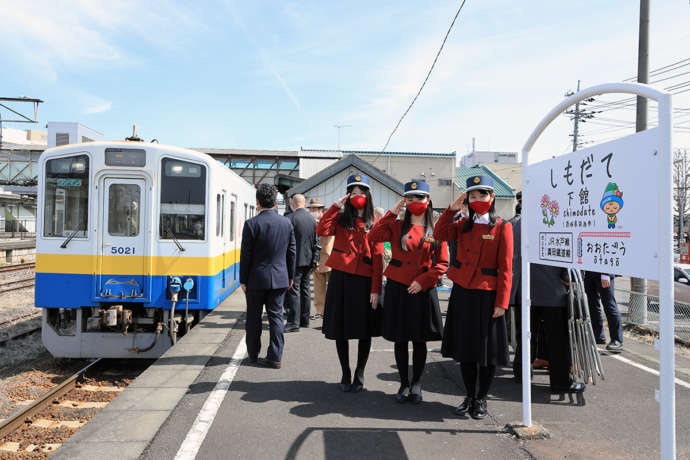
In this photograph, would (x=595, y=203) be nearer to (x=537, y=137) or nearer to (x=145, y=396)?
(x=537, y=137)

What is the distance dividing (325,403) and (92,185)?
15.2ft

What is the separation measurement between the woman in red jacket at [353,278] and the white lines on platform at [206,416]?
1088 mm

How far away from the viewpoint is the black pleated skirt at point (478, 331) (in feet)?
12.3

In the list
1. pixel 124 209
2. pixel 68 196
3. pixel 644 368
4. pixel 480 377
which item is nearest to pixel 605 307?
pixel 644 368

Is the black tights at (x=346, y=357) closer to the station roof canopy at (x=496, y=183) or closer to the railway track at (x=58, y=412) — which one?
the railway track at (x=58, y=412)

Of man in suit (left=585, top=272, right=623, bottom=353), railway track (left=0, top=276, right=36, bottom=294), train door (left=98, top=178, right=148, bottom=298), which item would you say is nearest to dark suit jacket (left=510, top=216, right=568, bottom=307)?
man in suit (left=585, top=272, right=623, bottom=353)

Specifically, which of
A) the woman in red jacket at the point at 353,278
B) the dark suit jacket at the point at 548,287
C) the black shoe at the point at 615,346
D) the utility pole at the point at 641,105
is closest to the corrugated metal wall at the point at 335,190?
the utility pole at the point at 641,105

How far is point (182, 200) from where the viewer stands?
272 inches

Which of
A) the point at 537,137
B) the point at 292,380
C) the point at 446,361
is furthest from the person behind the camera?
the point at 446,361

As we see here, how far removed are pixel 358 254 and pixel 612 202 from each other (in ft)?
7.37

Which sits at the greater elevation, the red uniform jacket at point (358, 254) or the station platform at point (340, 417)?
the red uniform jacket at point (358, 254)

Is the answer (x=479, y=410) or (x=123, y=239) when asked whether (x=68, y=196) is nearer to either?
(x=123, y=239)

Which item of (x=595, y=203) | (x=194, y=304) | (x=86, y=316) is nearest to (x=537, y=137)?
(x=595, y=203)

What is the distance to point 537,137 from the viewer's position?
3.68 metres
